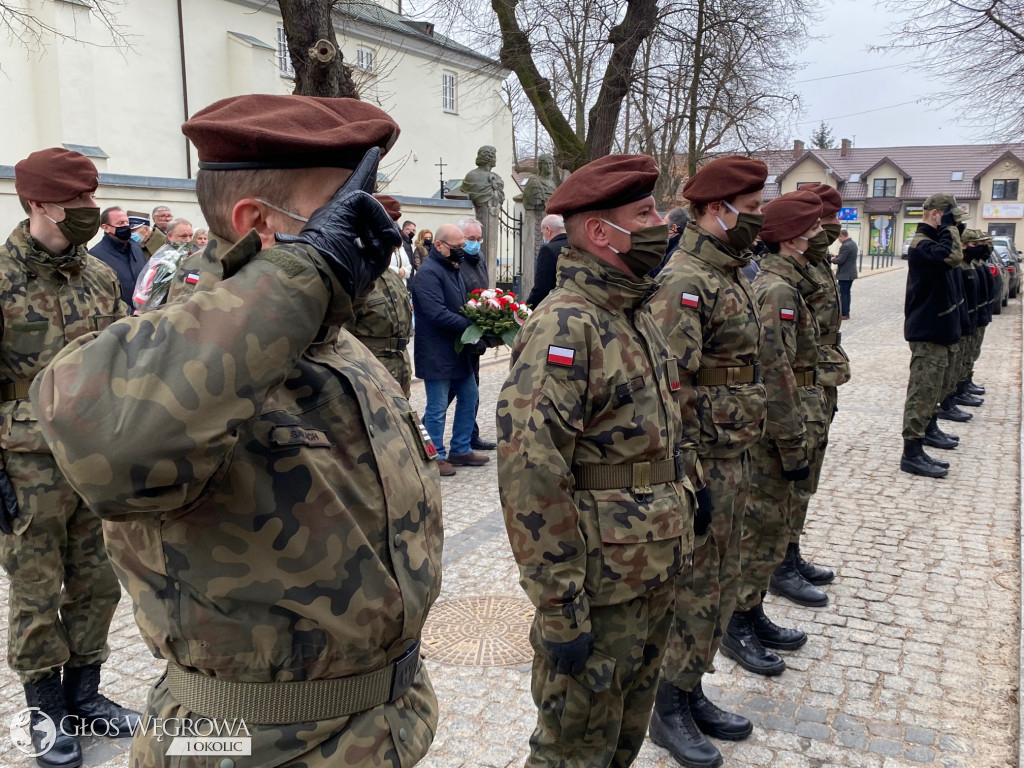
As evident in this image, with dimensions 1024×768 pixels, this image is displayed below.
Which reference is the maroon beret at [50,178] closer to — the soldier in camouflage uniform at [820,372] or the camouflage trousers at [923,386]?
the soldier in camouflage uniform at [820,372]

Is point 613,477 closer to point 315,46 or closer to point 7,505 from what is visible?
point 7,505

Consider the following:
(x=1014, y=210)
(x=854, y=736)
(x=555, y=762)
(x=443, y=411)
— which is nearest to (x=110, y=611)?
(x=555, y=762)

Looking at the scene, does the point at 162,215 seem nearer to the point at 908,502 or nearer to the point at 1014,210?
the point at 908,502

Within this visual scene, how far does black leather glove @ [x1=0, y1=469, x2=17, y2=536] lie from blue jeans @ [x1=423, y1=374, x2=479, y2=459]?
15.1ft

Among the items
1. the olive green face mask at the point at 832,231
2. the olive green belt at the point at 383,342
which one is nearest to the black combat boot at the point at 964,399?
the olive green face mask at the point at 832,231

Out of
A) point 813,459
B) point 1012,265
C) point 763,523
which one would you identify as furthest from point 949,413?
point 1012,265

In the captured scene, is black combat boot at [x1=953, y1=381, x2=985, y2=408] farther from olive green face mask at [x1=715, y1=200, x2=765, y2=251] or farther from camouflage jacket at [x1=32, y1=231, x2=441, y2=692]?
camouflage jacket at [x1=32, y1=231, x2=441, y2=692]

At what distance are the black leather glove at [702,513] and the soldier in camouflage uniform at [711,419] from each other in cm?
19

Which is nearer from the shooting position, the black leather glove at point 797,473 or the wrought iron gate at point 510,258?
the black leather glove at point 797,473

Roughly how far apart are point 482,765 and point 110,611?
182 cm

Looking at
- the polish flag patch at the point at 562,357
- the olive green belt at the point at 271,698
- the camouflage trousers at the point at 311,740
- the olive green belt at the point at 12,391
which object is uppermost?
the polish flag patch at the point at 562,357

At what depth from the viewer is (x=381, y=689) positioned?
173cm

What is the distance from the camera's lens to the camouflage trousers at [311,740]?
1.60m

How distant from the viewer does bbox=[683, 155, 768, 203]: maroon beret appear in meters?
3.88
